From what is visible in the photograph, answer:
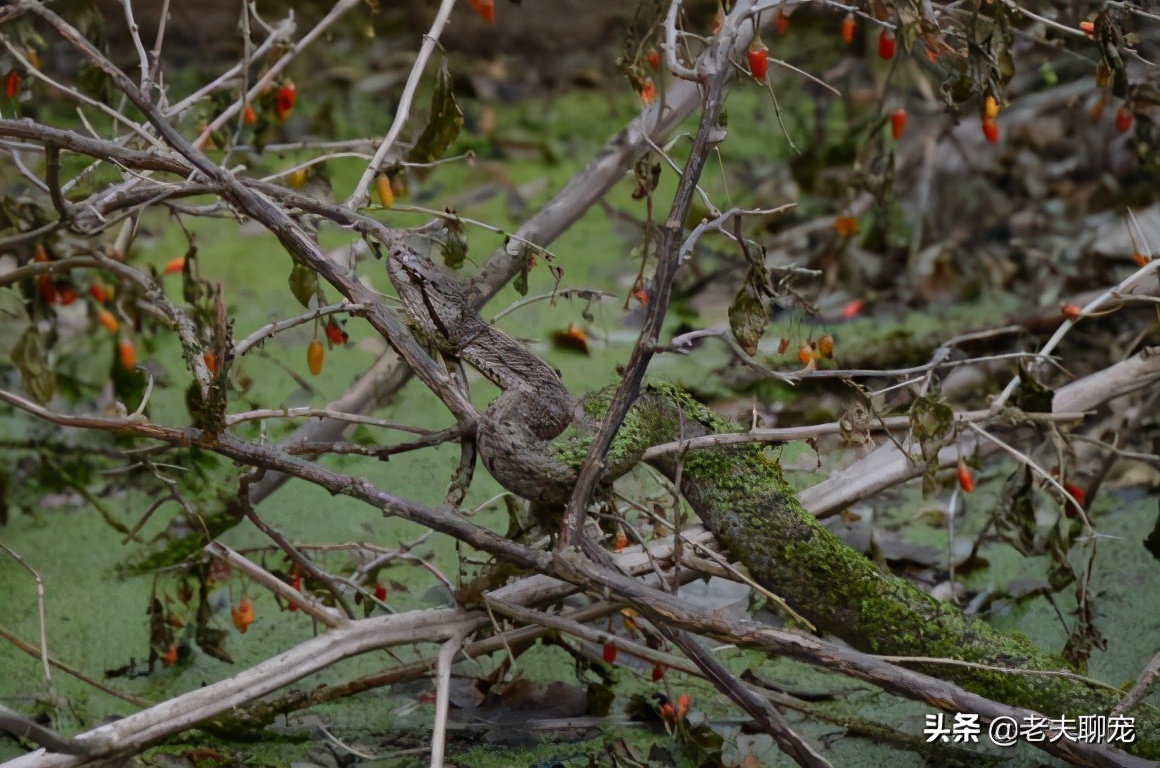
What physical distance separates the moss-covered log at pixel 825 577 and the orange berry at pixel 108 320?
5.48 ft

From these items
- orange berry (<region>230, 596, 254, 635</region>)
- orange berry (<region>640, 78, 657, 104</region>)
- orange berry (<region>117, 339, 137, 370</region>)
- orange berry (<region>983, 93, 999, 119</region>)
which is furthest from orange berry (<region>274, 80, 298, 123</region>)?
orange berry (<region>983, 93, 999, 119</region>)

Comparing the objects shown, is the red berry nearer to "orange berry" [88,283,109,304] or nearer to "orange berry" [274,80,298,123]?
"orange berry" [274,80,298,123]

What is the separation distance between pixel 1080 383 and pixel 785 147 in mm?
2160

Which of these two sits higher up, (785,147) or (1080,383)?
(785,147)

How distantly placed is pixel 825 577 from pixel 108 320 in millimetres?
1968

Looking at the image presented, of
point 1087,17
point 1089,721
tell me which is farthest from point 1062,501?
point 1087,17

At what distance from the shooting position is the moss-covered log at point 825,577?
187 cm

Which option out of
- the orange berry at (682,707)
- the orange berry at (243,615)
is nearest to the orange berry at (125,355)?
the orange berry at (243,615)

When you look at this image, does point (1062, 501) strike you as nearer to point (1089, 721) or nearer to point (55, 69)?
point (1089, 721)

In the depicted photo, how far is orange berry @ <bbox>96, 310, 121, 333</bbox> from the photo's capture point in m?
2.97

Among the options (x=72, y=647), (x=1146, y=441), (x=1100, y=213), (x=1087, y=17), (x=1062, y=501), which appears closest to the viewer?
(x=1062, y=501)

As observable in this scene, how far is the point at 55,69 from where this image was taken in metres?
4.77

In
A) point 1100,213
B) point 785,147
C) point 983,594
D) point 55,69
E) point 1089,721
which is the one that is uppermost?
point 55,69

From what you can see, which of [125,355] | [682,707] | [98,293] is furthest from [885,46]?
[98,293]
